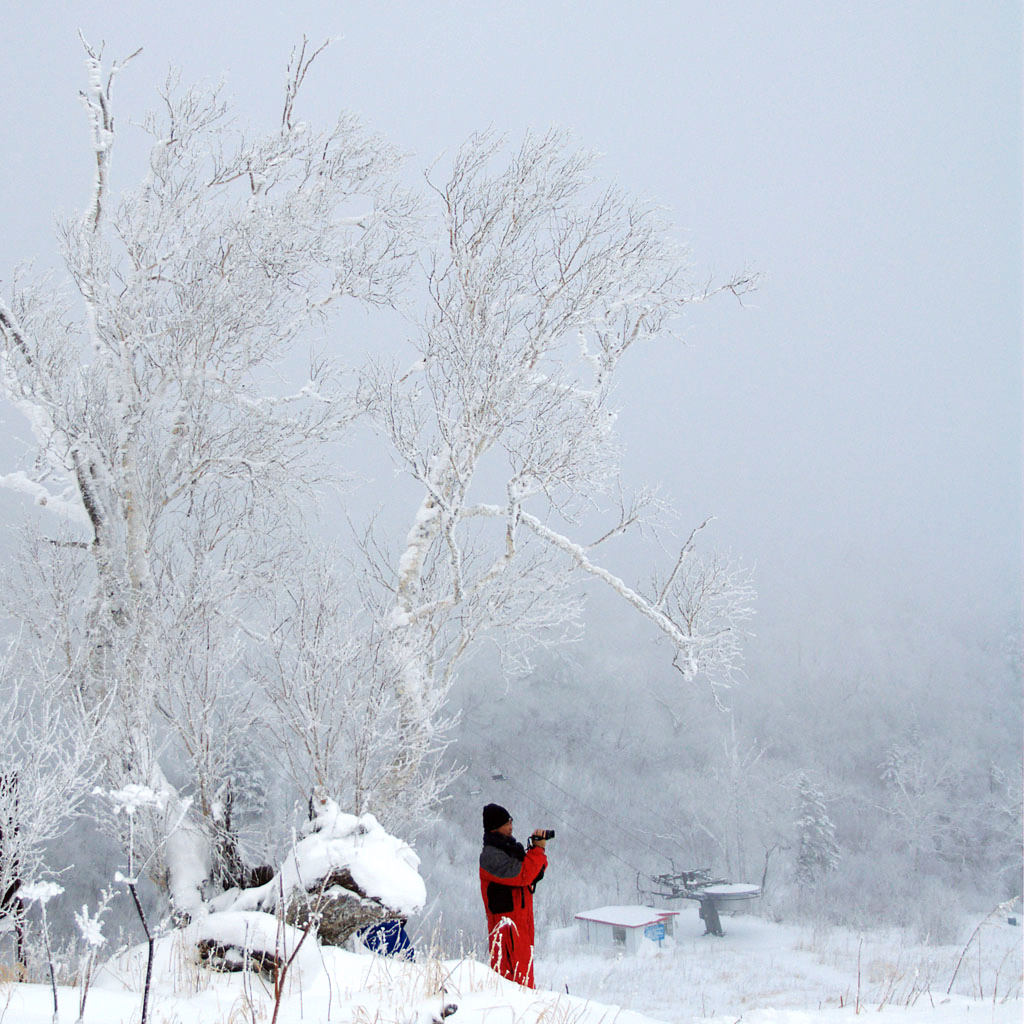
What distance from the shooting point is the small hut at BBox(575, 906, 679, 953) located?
544 inches

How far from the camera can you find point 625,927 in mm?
13875

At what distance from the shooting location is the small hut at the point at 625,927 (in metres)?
13.8

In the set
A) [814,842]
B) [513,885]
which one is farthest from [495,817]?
[814,842]

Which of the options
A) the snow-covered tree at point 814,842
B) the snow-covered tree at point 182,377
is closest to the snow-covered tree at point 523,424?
the snow-covered tree at point 182,377

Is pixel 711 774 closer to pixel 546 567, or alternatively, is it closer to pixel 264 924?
pixel 546 567

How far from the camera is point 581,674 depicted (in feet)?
94.5

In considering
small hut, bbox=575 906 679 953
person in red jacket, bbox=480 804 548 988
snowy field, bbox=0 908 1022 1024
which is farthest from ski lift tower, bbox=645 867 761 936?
person in red jacket, bbox=480 804 548 988

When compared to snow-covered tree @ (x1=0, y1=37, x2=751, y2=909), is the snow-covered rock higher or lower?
lower

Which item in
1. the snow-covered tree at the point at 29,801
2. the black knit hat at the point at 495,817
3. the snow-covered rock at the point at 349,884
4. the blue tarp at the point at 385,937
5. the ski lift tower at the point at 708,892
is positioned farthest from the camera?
the ski lift tower at the point at 708,892

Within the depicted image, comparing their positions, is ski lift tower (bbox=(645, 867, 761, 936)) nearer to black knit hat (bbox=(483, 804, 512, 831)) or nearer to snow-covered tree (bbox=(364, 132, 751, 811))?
snow-covered tree (bbox=(364, 132, 751, 811))

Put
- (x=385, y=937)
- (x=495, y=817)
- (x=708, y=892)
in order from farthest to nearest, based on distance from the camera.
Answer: (x=708, y=892), (x=495, y=817), (x=385, y=937)

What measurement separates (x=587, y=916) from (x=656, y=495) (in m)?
11.3

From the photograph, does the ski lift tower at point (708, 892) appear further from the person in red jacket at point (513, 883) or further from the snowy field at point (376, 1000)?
the person in red jacket at point (513, 883)

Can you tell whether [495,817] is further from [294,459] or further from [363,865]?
[294,459]
